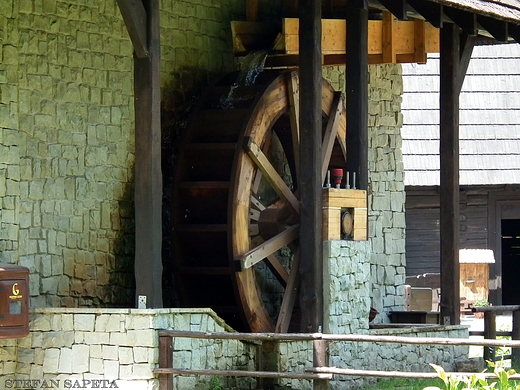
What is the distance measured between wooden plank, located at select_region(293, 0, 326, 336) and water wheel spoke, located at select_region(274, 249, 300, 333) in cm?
84

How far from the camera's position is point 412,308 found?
15281 mm

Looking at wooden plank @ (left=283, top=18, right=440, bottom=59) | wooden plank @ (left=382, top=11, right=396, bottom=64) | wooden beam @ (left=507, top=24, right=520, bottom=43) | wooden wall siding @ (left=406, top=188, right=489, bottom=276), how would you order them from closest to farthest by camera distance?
wooden plank @ (left=283, top=18, right=440, bottom=59)
wooden plank @ (left=382, top=11, right=396, bottom=64)
wooden beam @ (left=507, top=24, right=520, bottom=43)
wooden wall siding @ (left=406, top=188, right=489, bottom=276)

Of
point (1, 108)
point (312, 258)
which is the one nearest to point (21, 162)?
point (1, 108)

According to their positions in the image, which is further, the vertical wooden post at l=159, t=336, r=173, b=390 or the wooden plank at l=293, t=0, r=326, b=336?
the wooden plank at l=293, t=0, r=326, b=336

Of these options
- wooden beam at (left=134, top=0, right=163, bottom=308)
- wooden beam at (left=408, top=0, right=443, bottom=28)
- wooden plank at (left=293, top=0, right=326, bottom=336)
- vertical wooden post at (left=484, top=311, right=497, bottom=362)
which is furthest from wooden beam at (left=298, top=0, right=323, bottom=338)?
vertical wooden post at (left=484, top=311, right=497, bottom=362)

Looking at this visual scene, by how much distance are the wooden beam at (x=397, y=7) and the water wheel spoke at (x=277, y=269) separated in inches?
104

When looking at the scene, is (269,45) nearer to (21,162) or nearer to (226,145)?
(226,145)

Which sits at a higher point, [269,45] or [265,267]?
[269,45]

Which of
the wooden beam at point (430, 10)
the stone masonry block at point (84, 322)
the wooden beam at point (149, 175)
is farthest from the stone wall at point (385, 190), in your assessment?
the stone masonry block at point (84, 322)

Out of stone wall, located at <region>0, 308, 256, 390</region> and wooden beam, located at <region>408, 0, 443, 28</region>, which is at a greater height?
wooden beam, located at <region>408, 0, 443, 28</region>

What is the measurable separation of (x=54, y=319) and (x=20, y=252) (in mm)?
883

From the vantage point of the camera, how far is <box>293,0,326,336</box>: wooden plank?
1045 cm

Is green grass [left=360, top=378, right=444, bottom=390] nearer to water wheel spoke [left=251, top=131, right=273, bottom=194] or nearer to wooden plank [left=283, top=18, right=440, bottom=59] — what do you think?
Result: water wheel spoke [left=251, top=131, right=273, bottom=194]

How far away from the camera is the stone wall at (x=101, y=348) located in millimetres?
8836
